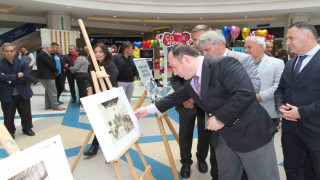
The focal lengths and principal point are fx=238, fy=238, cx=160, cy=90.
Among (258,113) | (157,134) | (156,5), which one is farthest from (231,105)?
(156,5)

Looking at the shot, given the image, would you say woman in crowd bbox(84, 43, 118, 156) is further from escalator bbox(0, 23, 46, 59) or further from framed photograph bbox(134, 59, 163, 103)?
escalator bbox(0, 23, 46, 59)

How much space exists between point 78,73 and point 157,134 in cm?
274

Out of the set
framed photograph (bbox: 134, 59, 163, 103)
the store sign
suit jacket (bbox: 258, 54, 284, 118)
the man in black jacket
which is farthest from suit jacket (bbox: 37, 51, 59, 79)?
suit jacket (bbox: 258, 54, 284, 118)

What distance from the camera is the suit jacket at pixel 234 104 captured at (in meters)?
1.36

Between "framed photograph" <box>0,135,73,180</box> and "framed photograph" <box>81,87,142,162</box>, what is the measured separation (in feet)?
1.47

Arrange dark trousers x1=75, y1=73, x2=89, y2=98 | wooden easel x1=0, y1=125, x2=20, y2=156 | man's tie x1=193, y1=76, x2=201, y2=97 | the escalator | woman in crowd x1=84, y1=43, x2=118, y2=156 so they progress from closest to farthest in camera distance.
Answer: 1. wooden easel x1=0, y1=125, x2=20, y2=156
2. man's tie x1=193, y1=76, x2=201, y2=97
3. woman in crowd x1=84, y1=43, x2=118, y2=156
4. dark trousers x1=75, y1=73, x2=89, y2=98
5. the escalator

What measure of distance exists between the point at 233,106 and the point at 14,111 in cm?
359

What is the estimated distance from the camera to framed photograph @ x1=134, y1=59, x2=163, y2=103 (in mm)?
2441

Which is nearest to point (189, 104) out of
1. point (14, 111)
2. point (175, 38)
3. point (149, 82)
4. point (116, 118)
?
point (149, 82)

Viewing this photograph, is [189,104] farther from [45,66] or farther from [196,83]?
[45,66]

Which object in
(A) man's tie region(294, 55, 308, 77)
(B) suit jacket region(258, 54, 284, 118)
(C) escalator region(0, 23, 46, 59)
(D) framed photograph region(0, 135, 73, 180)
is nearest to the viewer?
(D) framed photograph region(0, 135, 73, 180)

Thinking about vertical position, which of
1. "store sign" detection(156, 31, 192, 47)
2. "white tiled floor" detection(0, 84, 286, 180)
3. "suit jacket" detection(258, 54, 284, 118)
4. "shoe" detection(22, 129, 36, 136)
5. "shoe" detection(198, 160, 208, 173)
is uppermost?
"store sign" detection(156, 31, 192, 47)

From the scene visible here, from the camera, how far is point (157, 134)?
3.95 metres

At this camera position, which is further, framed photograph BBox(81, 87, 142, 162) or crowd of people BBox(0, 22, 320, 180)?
framed photograph BBox(81, 87, 142, 162)
